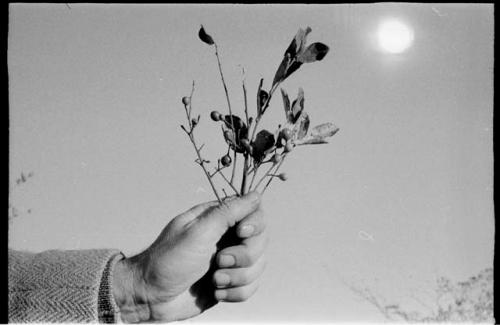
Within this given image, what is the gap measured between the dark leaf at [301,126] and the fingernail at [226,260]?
0.23 m

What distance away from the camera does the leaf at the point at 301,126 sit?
1.13 meters

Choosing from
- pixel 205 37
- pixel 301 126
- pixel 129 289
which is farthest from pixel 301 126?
pixel 129 289

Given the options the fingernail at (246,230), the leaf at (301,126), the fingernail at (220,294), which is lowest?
the fingernail at (220,294)

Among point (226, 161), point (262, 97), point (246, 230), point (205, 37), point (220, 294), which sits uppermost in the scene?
point (205, 37)

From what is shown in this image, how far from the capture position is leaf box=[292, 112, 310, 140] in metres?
1.13

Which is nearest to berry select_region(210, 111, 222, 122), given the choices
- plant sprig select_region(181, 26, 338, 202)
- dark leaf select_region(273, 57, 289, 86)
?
plant sprig select_region(181, 26, 338, 202)

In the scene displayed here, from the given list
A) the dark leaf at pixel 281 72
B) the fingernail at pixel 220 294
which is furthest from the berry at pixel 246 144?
the fingernail at pixel 220 294

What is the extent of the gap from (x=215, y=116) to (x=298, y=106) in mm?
138

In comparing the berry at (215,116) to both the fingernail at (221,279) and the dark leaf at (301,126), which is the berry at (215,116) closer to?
the dark leaf at (301,126)

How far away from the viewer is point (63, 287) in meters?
1.07

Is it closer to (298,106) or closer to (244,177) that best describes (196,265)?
(244,177)

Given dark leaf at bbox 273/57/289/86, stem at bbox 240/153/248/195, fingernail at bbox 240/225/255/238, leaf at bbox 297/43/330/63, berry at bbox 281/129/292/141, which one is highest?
leaf at bbox 297/43/330/63

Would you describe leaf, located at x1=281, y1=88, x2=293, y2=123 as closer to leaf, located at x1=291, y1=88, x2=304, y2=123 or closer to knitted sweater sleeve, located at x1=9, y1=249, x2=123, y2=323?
leaf, located at x1=291, y1=88, x2=304, y2=123

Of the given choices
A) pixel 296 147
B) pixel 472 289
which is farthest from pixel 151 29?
pixel 472 289
